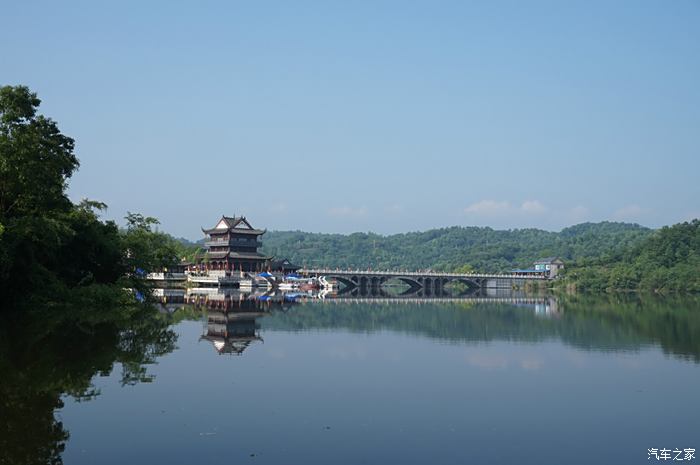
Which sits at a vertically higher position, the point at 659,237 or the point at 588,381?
the point at 659,237

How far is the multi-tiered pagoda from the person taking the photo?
102 m

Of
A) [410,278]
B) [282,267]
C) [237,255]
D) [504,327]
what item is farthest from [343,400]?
[410,278]

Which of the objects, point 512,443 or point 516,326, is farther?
point 516,326

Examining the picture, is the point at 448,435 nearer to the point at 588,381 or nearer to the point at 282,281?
the point at 588,381

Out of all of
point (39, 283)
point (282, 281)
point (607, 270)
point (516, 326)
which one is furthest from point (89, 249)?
A: point (607, 270)

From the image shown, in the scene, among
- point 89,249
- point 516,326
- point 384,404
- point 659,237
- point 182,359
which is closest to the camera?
point 384,404

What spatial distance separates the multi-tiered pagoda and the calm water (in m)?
74.2

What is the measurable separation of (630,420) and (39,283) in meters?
29.0

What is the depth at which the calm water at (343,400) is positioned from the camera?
11109mm

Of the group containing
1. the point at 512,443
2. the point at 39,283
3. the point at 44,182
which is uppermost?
the point at 44,182

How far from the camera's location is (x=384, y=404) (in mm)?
14805

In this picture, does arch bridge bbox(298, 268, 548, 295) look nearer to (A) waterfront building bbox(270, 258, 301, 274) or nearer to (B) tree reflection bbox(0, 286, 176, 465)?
(A) waterfront building bbox(270, 258, 301, 274)

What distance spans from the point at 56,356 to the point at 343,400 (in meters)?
8.42

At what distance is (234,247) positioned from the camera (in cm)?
10250
